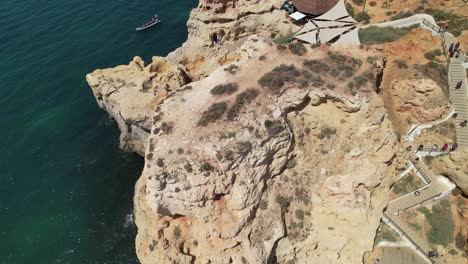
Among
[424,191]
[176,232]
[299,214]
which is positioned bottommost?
[424,191]

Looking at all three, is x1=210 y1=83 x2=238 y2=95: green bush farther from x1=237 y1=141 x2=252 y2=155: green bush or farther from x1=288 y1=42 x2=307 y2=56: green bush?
x1=288 y1=42 x2=307 y2=56: green bush

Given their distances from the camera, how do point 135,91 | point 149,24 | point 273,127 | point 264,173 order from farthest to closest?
point 149,24
point 135,91
point 264,173
point 273,127

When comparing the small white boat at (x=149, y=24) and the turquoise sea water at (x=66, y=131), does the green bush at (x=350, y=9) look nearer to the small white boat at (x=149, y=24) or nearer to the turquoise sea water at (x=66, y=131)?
the turquoise sea water at (x=66, y=131)

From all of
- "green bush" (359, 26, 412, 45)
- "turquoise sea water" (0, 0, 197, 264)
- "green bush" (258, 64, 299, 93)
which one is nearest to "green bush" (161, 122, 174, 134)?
"green bush" (258, 64, 299, 93)

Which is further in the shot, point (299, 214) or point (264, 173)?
point (299, 214)

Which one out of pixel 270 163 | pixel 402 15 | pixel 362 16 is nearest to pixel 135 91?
pixel 270 163

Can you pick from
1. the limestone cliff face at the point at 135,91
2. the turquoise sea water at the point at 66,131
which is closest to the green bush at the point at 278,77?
the limestone cliff face at the point at 135,91

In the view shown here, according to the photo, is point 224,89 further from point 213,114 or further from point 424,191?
point 424,191

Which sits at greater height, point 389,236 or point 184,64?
point 184,64
